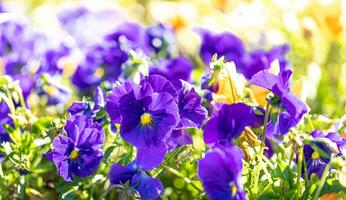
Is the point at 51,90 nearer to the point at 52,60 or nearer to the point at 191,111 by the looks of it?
the point at 52,60

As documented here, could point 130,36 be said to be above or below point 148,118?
below

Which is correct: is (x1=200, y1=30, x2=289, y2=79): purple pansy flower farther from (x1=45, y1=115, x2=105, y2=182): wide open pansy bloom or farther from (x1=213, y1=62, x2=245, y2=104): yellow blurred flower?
(x1=45, y1=115, x2=105, y2=182): wide open pansy bloom

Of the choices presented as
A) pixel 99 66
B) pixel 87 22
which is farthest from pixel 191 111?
pixel 87 22

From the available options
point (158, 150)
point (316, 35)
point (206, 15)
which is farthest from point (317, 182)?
point (206, 15)

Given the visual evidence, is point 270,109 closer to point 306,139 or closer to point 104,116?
point 306,139

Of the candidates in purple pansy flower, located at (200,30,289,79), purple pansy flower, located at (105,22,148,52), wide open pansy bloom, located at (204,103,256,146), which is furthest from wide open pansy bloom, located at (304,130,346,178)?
purple pansy flower, located at (105,22,148,52)

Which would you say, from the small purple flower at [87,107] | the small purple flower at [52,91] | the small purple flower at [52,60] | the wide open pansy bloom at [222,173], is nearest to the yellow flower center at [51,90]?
the small purple flower at [52,91]
